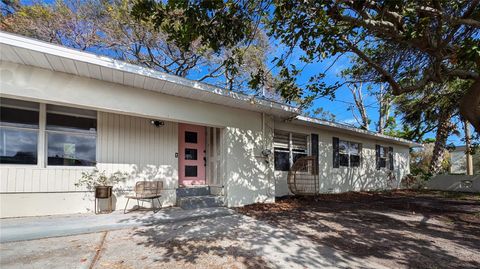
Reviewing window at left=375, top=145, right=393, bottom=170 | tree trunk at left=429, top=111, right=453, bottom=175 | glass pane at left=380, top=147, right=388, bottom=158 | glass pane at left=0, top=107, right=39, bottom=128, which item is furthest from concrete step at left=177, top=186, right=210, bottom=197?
tree trunk at left=429, top=111, right=453, bottom=175

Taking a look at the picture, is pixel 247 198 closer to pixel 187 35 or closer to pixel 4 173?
pixel 187 35

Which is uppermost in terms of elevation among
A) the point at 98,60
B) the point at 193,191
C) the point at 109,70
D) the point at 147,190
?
the point at 98,60

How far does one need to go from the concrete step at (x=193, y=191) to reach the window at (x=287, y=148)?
287 centimetres

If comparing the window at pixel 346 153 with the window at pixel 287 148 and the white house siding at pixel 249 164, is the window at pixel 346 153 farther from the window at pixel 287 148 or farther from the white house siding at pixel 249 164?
the white house siding at pixel 249 164

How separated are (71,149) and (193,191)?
9.91ft

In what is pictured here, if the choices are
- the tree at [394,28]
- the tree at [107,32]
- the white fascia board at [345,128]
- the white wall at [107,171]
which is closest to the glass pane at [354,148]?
the white fascia board at [345,128]

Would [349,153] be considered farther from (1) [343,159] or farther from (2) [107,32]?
(2) [107,32]

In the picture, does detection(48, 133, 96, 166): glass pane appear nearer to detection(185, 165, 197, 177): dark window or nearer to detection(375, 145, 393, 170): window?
detection(185, 165, 197, 177): dark window

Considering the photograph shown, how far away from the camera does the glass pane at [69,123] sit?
5566 millimetres

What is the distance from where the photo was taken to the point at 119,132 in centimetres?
634

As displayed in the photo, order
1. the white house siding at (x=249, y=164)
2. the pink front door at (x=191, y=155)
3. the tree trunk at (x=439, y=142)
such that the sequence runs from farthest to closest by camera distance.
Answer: the tree trunk at (x=439, y=142)
the pink front door at (x=191, y=155)
the white house siding at (x=249, y=164)

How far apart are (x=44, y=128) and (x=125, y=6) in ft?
20.4

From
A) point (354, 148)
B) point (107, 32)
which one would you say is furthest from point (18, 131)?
point (354, 148)

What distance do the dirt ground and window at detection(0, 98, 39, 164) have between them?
4767mm
